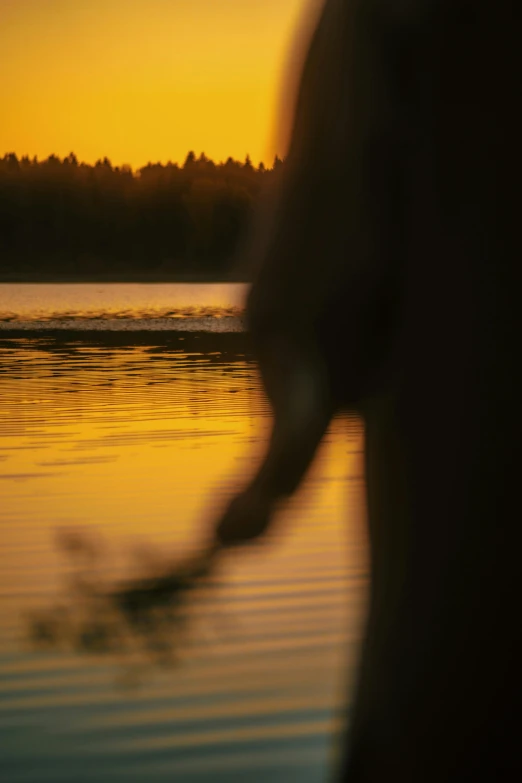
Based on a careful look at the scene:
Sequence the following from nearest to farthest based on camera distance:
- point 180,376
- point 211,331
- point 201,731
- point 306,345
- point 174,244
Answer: point 306,345
point 201,731
point 180,376
point 211,331
point 174,244

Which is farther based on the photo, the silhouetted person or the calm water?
the calm water

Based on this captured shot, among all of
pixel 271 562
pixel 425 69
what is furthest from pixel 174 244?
pixel 425 69

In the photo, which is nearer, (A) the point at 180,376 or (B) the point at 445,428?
(B) the point at 445,428

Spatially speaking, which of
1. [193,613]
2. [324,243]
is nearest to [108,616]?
[193,613]

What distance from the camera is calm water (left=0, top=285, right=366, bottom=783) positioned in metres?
1.27

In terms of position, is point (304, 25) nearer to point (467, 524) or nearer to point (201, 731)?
point (467, 524)

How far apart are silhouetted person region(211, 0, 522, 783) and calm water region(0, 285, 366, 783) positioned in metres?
0.06

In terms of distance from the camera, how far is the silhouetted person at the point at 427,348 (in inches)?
43.9

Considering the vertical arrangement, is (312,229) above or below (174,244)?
above

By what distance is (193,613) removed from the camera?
1092 mm

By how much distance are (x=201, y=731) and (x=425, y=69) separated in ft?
17.1

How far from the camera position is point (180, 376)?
1042 inches

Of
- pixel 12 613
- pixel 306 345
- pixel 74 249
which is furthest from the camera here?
pixel 74 249

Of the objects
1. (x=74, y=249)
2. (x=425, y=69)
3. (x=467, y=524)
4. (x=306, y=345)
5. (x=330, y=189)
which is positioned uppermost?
(x=425, y=69)
